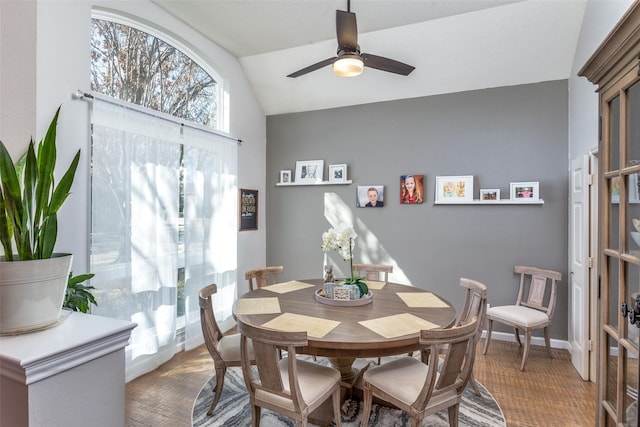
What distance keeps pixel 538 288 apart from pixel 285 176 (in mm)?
3264

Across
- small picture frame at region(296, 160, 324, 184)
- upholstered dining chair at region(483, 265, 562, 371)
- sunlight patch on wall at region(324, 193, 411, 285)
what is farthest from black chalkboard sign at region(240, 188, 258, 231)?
upholstered dining chair at region(483, 265, 562, 371)

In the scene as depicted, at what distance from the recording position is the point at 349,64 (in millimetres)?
2256

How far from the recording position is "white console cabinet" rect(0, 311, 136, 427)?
2.63 feet

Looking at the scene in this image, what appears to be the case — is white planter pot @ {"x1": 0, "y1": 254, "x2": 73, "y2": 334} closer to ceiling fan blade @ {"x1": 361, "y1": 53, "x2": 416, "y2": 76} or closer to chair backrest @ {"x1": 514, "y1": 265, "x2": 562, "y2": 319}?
→ ceiling fan blade @ {"x1": 361, "y1": 53, "x2": 416, "y2": 76}

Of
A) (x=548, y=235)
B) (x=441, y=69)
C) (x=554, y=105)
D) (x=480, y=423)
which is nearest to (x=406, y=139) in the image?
(x=441, y=69)

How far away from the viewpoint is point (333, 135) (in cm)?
441

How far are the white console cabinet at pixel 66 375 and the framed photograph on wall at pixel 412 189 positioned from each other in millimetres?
3477

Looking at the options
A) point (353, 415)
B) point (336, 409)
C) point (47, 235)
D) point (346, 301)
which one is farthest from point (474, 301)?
point (47, 235)

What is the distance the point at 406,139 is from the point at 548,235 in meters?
1.87

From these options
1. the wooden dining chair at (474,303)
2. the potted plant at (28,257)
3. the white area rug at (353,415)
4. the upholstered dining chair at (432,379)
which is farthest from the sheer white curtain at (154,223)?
the wooden dining chair at (474,303)

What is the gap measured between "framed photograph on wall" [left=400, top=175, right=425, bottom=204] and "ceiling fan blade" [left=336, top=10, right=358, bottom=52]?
2.08 m

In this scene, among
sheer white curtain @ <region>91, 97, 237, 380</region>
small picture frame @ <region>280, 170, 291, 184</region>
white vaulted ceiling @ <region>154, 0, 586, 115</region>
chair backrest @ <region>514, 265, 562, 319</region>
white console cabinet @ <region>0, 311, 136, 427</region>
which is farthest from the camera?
small picture frame @ <region>280, 170, 291, 184</region>

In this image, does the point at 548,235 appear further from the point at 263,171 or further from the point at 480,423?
the point at 263,171

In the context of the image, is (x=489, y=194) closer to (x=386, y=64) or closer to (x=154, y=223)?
(x=386, y=64)
